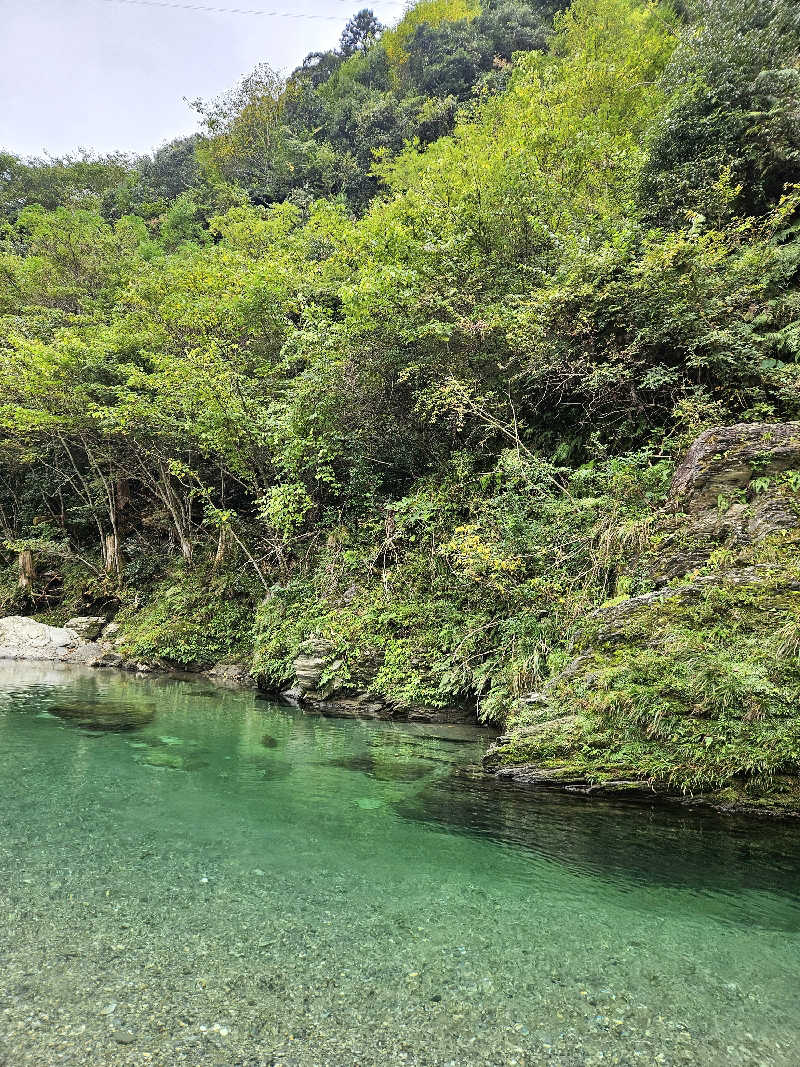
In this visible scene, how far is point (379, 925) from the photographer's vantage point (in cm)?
312

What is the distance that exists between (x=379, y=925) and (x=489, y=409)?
8.90m

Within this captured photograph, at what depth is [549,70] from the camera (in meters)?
15.9

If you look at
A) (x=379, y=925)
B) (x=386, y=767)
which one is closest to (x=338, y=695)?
(x=386, y=767)

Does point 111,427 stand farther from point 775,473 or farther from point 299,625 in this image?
point 775,473

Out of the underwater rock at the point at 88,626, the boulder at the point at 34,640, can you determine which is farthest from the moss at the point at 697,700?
the underwater rock at the point at 88,626

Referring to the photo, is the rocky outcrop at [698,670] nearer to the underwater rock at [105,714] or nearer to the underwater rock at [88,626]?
the underwater rock at [105,714]

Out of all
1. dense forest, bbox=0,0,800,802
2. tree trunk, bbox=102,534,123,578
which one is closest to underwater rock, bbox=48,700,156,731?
dense forest, bbox=0,0,800,802

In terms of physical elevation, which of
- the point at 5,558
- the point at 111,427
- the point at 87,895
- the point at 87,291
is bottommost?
the point at 87,895

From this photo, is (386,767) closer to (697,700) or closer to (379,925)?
(379,925)

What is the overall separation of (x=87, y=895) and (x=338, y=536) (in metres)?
8.90

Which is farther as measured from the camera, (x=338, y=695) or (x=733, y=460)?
(x=338, y=695)

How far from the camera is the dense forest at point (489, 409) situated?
6.46 metres

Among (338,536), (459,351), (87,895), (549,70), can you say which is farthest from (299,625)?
(549,70)

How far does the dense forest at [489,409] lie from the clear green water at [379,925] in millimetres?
1180
